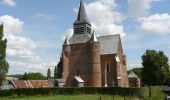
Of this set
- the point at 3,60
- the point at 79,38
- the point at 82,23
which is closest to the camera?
the point at 3,60

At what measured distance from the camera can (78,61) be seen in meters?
74.9

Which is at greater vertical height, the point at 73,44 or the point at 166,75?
the point at 73,44

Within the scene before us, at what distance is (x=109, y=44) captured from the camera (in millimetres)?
75938

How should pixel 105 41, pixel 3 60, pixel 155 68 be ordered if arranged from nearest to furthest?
pixel 3 60
pixel 105 41
pixel 155 68

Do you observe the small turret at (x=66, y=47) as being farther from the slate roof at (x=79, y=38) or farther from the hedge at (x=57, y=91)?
the hedge at (x=57, y=91)

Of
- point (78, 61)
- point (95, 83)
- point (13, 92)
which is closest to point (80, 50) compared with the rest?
point (78, 61)

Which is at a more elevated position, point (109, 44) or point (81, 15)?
point (81, 15)

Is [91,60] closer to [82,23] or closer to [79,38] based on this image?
[79,38]

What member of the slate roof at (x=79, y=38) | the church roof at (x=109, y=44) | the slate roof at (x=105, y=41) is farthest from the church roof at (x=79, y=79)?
the slate roof at (x=79, y=38)

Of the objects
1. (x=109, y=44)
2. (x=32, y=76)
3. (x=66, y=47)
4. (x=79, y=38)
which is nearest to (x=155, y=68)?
(x=109, y=44)

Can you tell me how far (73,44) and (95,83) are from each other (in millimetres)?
11423

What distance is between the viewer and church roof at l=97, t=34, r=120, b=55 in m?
74.8

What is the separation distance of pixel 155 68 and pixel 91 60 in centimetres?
1704

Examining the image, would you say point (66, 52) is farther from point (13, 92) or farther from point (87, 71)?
point (13, 92)
